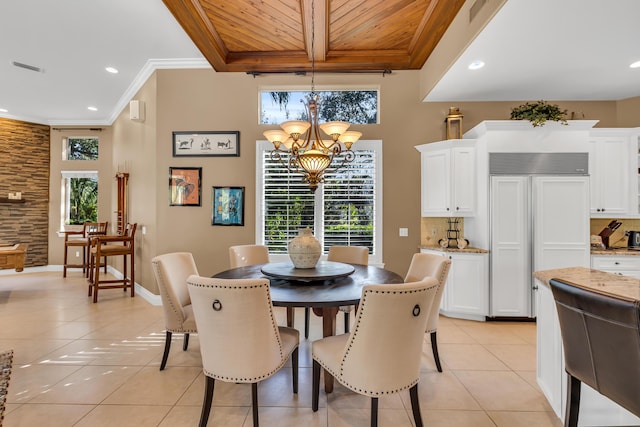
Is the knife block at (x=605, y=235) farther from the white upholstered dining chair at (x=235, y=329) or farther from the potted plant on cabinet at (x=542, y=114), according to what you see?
the white upholstered dining chair at (x=235, y=329)

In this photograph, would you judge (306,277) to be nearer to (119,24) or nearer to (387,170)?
(387,170)

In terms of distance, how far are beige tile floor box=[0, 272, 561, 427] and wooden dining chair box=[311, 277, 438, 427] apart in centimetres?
49

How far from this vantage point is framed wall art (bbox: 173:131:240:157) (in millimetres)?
4277

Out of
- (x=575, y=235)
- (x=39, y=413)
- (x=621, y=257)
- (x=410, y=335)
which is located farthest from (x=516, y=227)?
(x=39, y=413)

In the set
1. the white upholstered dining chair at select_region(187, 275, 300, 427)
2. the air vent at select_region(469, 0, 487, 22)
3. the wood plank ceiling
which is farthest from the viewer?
the wood plank ceiling

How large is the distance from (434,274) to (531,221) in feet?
6.68

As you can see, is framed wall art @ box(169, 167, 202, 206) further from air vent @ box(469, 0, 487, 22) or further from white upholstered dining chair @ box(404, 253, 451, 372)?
air vent @ box(469, 0, 487, 22)

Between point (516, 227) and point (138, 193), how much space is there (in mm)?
5299

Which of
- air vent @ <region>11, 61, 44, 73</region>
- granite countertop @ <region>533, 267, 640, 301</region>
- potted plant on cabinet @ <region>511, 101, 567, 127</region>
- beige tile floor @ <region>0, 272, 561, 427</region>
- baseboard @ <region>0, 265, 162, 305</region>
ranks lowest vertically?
beige tile floor @ <region>0, 272, 561, 427</region>

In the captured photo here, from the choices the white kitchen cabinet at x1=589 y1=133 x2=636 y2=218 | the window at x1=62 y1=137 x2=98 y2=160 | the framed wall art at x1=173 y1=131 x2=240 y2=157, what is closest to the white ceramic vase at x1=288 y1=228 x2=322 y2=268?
the framed wall art at x1=173 y1=131 x2=240 y2=157

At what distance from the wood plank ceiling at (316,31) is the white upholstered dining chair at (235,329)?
2.79 meters

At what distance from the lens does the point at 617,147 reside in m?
3.79

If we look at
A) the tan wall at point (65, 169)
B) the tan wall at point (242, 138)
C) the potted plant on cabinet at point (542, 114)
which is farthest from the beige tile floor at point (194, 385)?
the tan wall at point (65, 169)

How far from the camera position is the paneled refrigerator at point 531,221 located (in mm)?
3545
